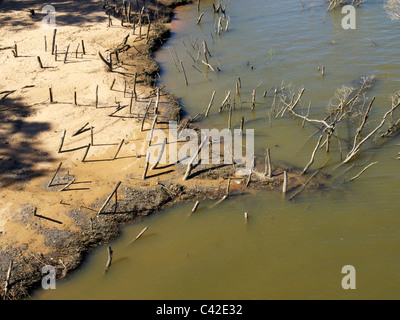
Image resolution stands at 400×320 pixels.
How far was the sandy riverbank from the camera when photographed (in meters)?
8.01

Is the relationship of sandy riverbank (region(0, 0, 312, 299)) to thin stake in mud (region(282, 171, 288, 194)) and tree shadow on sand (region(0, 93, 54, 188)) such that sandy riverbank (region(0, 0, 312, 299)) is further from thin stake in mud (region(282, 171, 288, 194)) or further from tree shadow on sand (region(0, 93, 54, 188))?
thin stake in mud (region(282, 171, 288, 194))

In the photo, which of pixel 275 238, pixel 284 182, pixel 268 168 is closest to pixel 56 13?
pixel 268 168

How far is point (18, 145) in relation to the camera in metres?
10.4

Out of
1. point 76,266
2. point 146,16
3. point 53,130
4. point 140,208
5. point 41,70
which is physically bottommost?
point 76,266

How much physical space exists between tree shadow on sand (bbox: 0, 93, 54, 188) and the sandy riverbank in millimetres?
25

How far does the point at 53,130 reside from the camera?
430 inches

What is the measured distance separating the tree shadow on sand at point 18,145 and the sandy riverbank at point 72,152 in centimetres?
3

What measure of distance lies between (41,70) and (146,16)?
5.70 metres

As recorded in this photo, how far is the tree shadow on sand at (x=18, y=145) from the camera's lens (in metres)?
9.50

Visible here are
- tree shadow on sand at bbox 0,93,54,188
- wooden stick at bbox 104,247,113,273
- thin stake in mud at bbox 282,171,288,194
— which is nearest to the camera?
wooden stick at bbox 104,247,113,273

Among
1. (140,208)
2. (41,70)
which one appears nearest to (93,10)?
(41,70)

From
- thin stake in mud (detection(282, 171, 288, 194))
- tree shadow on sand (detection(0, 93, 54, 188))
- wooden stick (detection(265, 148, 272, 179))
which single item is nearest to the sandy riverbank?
tree shadow on sand (detection(0, 93, 54, 188))

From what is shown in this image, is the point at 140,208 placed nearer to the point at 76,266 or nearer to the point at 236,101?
the point at 76,266
